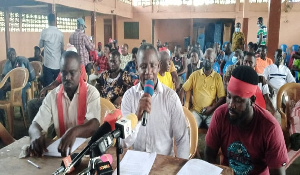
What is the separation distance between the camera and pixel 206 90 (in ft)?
12.6

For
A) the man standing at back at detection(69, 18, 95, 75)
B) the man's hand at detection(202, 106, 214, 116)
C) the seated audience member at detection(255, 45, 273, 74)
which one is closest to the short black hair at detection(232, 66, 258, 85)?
the man's hand at detection(202, 106, 214, 116)

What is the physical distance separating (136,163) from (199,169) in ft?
1.19

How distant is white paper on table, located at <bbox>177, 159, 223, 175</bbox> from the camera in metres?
1.50

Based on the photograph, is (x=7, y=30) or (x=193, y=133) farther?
(x=7, y=30)

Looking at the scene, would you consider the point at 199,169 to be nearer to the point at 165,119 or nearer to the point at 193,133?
the point at 165,119

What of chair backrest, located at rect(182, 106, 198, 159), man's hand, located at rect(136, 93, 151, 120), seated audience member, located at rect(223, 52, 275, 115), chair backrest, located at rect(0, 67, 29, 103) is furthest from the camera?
chair backrest, located at rect(0, 67, 29, 103)

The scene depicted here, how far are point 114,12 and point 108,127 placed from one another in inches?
497

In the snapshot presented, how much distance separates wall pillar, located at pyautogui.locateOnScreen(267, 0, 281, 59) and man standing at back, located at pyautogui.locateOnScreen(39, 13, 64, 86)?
4.85 m

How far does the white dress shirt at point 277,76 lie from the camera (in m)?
4.65

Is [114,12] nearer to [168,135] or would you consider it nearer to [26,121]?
[26,121]

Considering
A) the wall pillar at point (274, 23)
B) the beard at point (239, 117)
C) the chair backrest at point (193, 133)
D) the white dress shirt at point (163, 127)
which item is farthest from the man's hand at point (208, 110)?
the wall pillar at point (274, 23)

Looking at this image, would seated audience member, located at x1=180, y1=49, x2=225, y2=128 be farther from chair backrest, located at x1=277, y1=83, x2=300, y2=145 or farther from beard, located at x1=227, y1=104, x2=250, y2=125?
beard, located at x1=227, y1=104, x2=250, y2=125

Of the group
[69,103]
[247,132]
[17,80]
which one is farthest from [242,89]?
[17,80]

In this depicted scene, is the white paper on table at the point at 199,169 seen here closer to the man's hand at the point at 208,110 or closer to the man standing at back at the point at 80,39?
the man's hand at the point at 208,110
